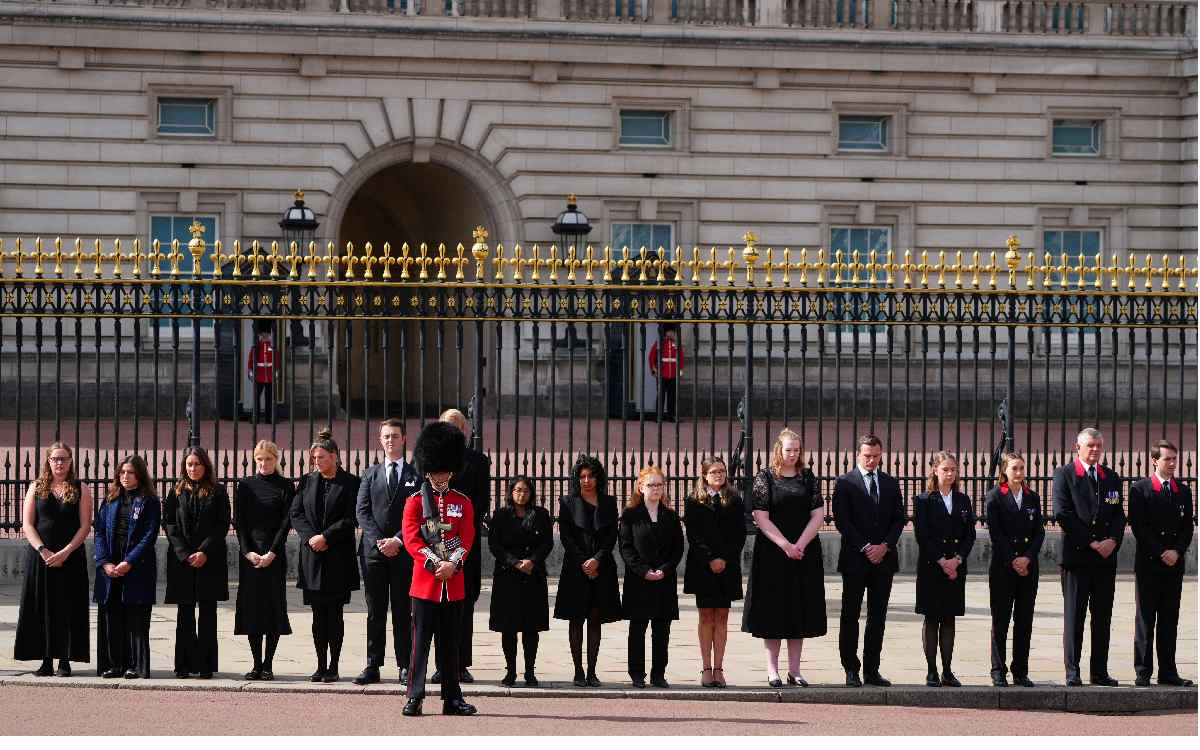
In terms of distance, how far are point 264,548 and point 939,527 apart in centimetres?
374

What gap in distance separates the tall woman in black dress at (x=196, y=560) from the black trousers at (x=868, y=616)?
3.39 meters

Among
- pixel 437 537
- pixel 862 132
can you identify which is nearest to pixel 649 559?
pixel 437 537

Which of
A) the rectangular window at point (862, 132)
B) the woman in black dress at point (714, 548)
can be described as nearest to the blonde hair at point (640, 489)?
the woman in black dress at point (714, 548)

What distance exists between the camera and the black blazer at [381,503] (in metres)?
12.0

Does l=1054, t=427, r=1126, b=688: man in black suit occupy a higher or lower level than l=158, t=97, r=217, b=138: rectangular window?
lower

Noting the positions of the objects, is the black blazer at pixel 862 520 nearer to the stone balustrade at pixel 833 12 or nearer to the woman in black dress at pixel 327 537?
the woman in black dress at pixel 327 537

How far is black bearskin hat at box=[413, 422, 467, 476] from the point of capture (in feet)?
36.3

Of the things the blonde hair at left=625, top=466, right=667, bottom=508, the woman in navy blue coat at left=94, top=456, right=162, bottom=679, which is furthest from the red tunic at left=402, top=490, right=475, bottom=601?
the woman in navy blue coat at left=94, top=456, right=162, bottom=679

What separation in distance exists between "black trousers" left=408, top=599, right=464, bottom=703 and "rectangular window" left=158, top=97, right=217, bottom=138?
2195 centimetres

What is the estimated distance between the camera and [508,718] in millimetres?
10859

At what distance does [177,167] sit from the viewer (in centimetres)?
3192

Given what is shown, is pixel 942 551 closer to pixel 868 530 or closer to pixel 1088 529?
pixel 868 530

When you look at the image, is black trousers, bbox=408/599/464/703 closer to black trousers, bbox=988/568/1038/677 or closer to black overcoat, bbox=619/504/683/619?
black overcoat, bbox=619/504/683/619

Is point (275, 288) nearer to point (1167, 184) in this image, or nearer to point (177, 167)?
point (177, 167)
